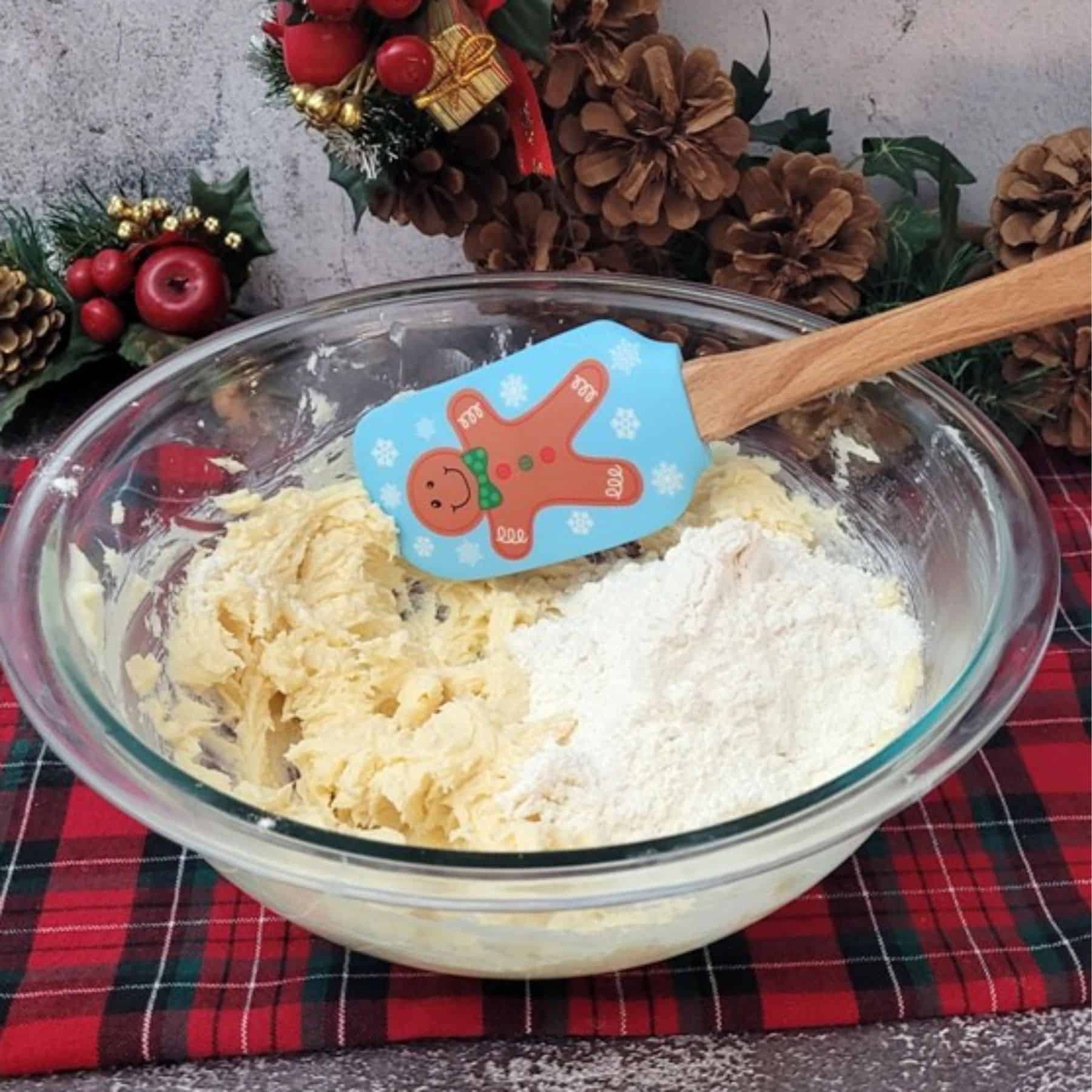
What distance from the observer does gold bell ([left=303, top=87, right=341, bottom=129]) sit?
3.61 ft

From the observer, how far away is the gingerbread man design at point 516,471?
108 centimetres

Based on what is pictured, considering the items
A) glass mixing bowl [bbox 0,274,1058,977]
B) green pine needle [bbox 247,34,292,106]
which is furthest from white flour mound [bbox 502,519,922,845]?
green pine needle [bbox 247,34,292,106]

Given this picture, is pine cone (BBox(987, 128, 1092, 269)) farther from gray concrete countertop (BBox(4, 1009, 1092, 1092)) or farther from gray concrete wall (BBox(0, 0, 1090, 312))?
gray concrete countertop (BBox(4, 1009, 1092, 1092))

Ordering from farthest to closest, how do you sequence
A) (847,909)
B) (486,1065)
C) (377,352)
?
(377,352) < (847,909) < (486,1065)

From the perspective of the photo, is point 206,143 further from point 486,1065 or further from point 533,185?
point 486,1065

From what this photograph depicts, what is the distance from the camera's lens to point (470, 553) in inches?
44.0

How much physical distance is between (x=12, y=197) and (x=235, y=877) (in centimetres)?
106

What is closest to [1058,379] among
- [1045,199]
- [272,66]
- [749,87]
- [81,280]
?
[1045,199]

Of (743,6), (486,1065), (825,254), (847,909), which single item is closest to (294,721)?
(486,1065)

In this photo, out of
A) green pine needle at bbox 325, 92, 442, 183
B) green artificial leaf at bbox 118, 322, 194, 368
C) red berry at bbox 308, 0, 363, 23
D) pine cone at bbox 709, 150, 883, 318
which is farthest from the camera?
green artificial leaf at bbox 118, 322, 194, 368

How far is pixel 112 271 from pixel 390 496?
56 cm

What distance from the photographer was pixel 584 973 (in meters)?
0.90

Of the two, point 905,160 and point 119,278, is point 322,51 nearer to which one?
point 119,278

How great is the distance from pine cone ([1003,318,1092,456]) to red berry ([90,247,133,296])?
101cm
